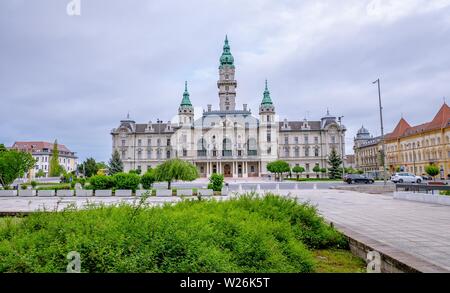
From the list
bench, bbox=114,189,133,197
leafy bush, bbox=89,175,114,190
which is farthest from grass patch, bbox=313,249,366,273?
leafy bush, bbox=89,175,114,190

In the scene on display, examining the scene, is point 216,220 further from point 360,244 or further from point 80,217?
point 360,244

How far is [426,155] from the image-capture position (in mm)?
57156

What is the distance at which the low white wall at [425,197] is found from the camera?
14640 mm

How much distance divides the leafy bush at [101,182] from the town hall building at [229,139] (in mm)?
42791

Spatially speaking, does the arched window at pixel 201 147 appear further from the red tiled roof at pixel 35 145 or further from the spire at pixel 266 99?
the red tiled roof at pixel 35 145

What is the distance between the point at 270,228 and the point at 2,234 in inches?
152

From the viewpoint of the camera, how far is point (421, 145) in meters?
58.8

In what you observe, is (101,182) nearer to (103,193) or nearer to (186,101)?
(103,193)

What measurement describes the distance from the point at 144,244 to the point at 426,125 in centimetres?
6801

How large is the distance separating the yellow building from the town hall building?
11.5 metres

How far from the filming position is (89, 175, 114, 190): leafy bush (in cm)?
2480

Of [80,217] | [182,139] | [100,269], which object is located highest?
[182,139]

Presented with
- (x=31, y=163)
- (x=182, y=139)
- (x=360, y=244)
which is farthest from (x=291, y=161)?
(x=360, y=244)
